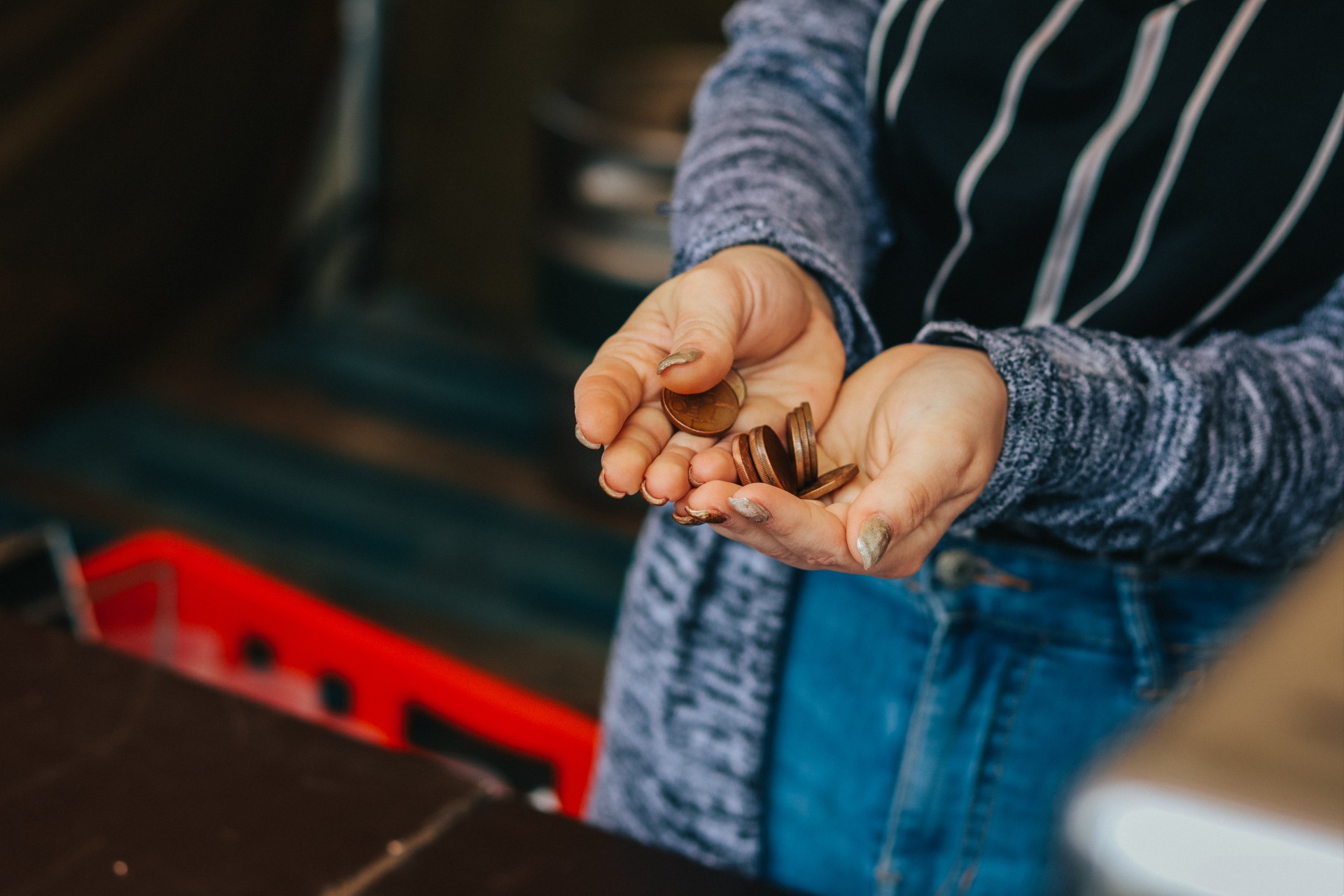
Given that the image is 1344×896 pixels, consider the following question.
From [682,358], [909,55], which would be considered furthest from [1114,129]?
[682,358]

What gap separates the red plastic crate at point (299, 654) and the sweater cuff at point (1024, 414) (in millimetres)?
697

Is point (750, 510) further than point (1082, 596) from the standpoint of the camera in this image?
No

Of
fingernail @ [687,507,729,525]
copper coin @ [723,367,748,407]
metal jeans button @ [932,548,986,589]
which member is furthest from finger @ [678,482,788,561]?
metal jeans button @ [932,548,986,589]

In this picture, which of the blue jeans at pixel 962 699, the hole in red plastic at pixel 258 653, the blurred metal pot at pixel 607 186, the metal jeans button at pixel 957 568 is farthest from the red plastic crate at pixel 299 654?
the blurred metal pot at pixel 607 186

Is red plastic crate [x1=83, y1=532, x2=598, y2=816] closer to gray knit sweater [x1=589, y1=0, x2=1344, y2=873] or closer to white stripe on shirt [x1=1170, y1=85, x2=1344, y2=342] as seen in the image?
gray knit sweater [x1=589, y1=0, x2=1344, y2=873]

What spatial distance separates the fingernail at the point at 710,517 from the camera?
0.52 m

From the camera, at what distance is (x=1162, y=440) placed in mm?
611

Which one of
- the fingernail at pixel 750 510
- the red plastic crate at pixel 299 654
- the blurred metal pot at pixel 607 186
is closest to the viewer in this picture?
the fingernail at pixel 750 510

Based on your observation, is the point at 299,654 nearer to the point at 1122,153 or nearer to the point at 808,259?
the point at 808,259

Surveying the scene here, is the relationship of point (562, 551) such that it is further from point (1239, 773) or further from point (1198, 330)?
point (1239, 773)

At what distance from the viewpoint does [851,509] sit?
20.8 inches

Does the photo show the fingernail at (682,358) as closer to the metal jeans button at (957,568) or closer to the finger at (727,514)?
the finger at (727,514)

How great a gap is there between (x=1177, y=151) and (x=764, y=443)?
0.35m

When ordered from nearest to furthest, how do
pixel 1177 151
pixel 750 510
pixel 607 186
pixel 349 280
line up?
pixel 750 510, pixel 1177 151, pixel 607 186, pixel 349 280
